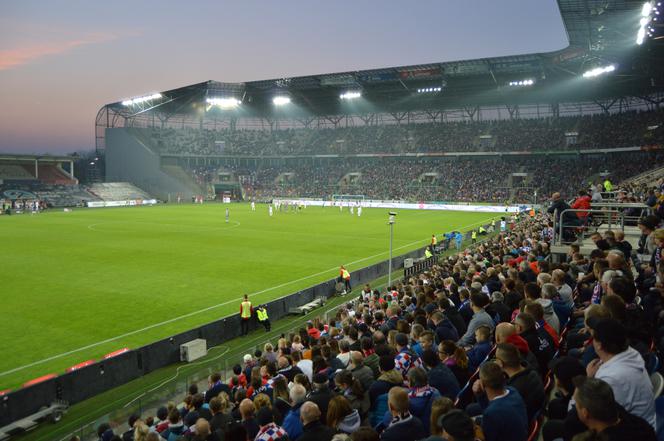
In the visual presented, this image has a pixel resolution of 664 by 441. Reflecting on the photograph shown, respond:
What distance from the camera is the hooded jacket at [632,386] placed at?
3.70 meters

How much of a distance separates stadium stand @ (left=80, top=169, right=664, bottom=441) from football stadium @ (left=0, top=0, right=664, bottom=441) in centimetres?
3

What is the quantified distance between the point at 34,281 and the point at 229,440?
22787 millimetres

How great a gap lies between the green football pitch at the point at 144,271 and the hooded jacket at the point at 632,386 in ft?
46.8

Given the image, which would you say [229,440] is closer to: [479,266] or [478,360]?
[478,360]

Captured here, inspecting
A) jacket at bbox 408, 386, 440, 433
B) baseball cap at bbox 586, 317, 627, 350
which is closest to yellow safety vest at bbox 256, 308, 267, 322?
jacket at bbox 408, 386, 440, 433

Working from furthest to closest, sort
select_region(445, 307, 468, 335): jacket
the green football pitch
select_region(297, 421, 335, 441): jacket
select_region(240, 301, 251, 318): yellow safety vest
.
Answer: select_region(240, 301, 251, 318): yellow safety vest < the green football pitch < select_region(445, 307, 468, 335): jacket < select_region(297, 421, 335, 441): jacket

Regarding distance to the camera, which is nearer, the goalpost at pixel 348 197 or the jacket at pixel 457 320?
the jacket at pixel 457 320

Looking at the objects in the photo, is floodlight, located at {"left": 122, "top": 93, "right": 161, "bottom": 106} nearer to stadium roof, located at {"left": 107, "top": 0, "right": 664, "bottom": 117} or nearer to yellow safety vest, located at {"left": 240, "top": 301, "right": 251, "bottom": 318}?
stadium roof, located at {"left": 107, "top": 0, "right": 664, "bottom": 117}

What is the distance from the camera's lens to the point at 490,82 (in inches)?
2741

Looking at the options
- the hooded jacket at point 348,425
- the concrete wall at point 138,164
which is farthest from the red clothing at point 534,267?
the concrete wall at point 138,164

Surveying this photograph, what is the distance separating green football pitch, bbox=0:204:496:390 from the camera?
16094mm

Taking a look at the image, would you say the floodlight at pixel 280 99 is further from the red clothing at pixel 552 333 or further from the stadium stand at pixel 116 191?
the red clothing at pixel 552 333

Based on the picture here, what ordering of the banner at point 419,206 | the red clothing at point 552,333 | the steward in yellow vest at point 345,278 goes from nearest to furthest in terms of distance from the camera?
the red clothing at point 552,333 < the steward in yellow vest at point 345,278 < the banner at point 419,206

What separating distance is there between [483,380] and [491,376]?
0.09 m
